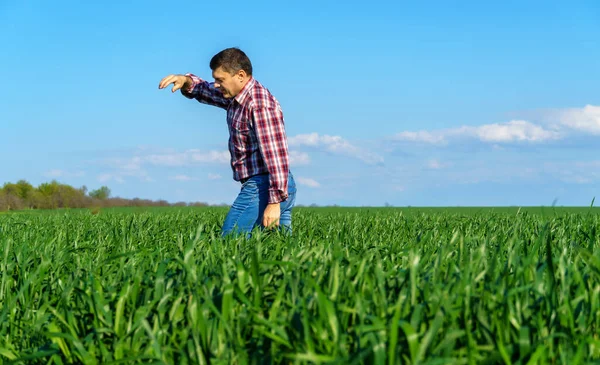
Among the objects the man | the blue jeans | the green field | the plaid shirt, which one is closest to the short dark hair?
the man

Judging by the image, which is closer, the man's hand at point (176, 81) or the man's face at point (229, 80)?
the man's face at point (229, 80)

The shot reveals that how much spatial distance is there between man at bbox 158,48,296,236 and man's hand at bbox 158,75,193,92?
0.83 metres

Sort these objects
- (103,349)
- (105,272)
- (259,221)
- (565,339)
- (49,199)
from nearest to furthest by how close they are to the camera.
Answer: (565,339), (103,349), (105,272), (259,221), (49,199)

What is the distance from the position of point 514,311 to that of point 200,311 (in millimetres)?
1086

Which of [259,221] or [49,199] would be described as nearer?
[259,221]

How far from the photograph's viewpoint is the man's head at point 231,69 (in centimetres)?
600

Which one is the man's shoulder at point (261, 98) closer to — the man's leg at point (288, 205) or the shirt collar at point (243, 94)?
the shirt collar at point (243, 94)

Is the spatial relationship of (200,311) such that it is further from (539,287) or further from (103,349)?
(539,287)

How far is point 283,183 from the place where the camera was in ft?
18.6

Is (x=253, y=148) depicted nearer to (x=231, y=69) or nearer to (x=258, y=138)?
(x=258, y=138)

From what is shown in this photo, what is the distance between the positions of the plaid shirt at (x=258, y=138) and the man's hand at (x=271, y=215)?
0.06 m

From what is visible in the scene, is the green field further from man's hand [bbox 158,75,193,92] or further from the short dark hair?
man's hand [bbox 158,75,193,92]

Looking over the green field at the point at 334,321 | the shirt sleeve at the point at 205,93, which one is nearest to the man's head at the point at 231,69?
the shirt sleeve at the point at 205,93

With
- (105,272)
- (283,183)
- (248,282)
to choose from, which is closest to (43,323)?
(105,272)
